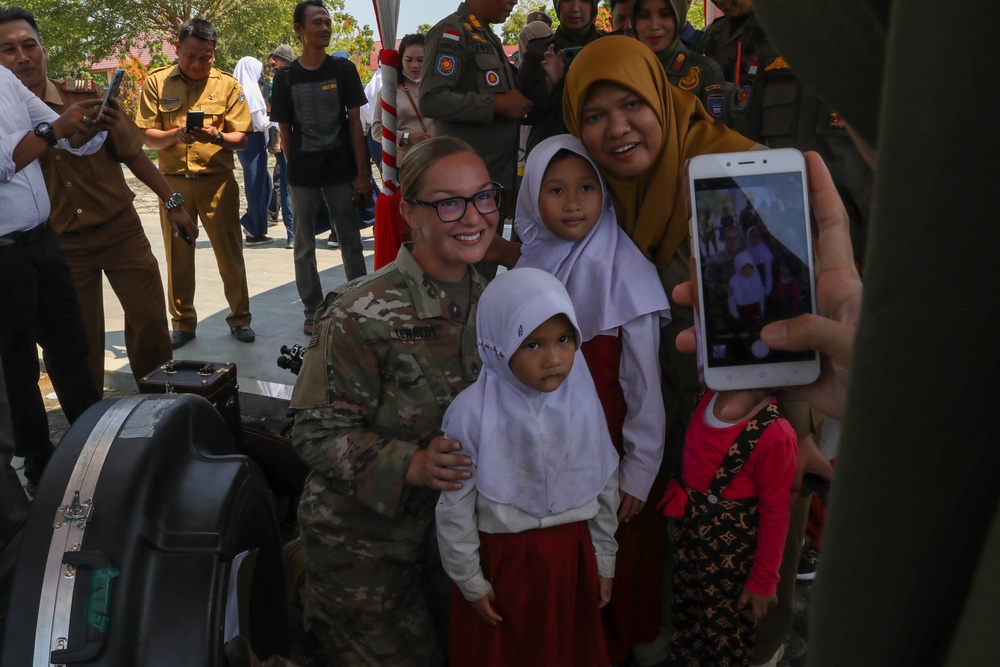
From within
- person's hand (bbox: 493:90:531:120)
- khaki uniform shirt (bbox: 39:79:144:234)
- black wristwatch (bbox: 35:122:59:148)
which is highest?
person's hand (bbox: 493:90:531:120)

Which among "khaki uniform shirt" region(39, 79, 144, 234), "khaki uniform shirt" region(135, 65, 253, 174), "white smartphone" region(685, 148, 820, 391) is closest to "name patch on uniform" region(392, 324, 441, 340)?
"white smartphone" region(685, 148, 820, 391)

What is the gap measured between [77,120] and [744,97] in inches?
132

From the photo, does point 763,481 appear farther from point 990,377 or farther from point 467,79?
point 467,79

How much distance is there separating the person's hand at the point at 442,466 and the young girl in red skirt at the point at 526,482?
35 millimetres

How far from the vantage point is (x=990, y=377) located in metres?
0.32

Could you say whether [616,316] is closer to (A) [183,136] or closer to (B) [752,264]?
(B) [752,264]

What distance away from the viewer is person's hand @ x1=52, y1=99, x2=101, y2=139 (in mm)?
3361

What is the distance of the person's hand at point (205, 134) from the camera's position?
197 inches

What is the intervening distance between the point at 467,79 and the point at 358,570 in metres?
2.70

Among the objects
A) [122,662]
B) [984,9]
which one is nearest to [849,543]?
[984,9]

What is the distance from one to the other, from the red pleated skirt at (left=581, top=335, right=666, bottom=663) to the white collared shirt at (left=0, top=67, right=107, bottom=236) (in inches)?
103

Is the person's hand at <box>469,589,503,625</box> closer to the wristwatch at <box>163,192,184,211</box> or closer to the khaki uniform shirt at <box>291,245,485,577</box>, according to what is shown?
the khaki uniform shirt at <box>291,245,485,577</box>

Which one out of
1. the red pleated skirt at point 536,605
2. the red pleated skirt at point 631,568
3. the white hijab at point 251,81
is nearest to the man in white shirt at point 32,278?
the red pleated skirt at point 536,605

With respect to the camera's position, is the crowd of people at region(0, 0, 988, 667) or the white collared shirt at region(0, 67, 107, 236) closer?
the crowd of people at region(0, 0, 988, 667)
